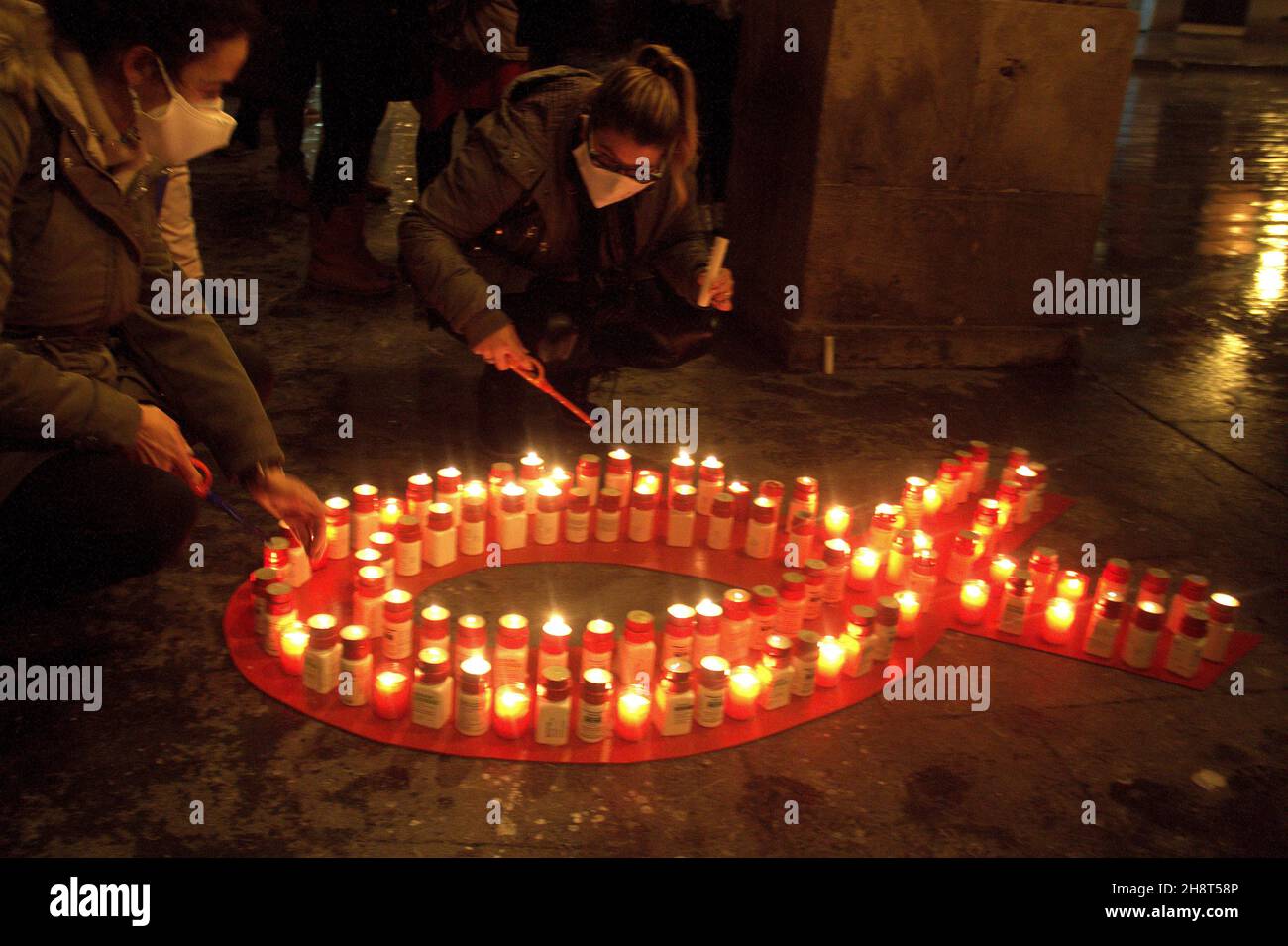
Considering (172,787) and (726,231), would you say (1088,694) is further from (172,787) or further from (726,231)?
(726,231)

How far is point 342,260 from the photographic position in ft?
18.9

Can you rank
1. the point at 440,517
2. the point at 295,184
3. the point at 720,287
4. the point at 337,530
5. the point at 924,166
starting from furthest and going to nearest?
the point at 295,184 < the point at 924,166 < the point at 720,287 < the point at 440,517 < the point at 337,530

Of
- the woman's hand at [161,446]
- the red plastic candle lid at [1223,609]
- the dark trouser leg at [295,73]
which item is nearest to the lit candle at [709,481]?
the red plastic candle lid at [1223,609]

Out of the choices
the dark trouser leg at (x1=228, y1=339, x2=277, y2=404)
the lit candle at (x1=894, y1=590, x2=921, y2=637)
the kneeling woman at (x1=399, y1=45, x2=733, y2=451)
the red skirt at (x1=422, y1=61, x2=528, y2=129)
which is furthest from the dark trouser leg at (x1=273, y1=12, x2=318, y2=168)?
the lit candle at (x1=894, y1=590, x2=921, y2=637)

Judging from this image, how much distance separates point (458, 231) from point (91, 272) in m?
1.45

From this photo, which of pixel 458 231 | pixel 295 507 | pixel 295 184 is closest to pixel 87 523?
pixel 295 507

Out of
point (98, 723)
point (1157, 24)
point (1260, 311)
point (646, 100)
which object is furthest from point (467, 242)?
point (1157, 24)

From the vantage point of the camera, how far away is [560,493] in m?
3.75

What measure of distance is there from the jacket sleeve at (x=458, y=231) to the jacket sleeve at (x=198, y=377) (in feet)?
3.03

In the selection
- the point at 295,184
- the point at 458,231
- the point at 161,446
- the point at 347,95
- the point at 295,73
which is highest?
the point at 295,73

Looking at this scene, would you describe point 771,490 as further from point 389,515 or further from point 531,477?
point 389,515

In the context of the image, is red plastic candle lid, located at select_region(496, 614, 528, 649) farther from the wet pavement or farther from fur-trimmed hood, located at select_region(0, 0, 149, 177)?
fur-trimmed hood, located at select_region(0, 0, 149, 177)

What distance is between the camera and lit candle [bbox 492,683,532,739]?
270 centimetres

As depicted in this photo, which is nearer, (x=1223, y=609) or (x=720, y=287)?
(x=1223, y=609)
